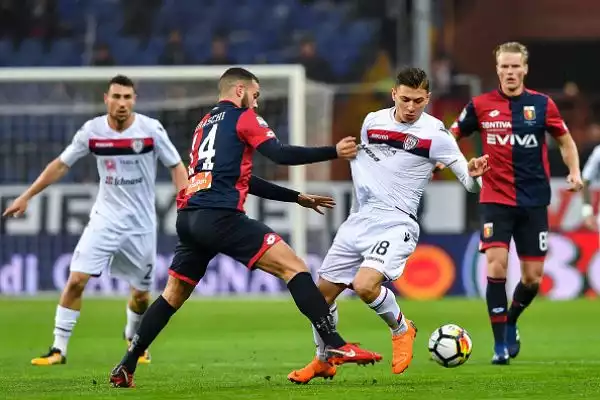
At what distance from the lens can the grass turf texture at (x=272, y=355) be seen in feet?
26.6

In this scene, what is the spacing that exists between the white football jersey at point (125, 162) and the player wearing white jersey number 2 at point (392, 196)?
2515 millimetres

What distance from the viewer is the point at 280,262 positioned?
819 cm

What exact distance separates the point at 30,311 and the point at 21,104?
3782 mm

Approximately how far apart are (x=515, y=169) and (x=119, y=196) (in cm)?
326

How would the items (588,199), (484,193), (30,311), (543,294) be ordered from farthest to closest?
(543,294) < (30,311) < (588,199) < (484,193)

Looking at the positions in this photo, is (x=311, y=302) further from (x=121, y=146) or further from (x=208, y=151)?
(x=121, y=146)

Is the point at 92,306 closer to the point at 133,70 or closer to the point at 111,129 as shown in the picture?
the point at 133,70

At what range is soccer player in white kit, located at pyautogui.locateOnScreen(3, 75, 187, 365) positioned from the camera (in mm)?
11227

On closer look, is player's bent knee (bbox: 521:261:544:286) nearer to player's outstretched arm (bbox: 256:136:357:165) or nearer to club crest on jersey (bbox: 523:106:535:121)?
club crest on jersey (bbox: 523:106:535:121)

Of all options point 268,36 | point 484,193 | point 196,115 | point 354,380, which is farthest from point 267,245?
point 268,36

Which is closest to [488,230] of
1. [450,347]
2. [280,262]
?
[450,347]

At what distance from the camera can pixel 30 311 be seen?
59.3 ft

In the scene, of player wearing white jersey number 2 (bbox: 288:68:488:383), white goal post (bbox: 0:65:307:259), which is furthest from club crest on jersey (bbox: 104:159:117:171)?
white goal post (bbox: 0:65:307:259)

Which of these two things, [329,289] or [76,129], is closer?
[329,289]
